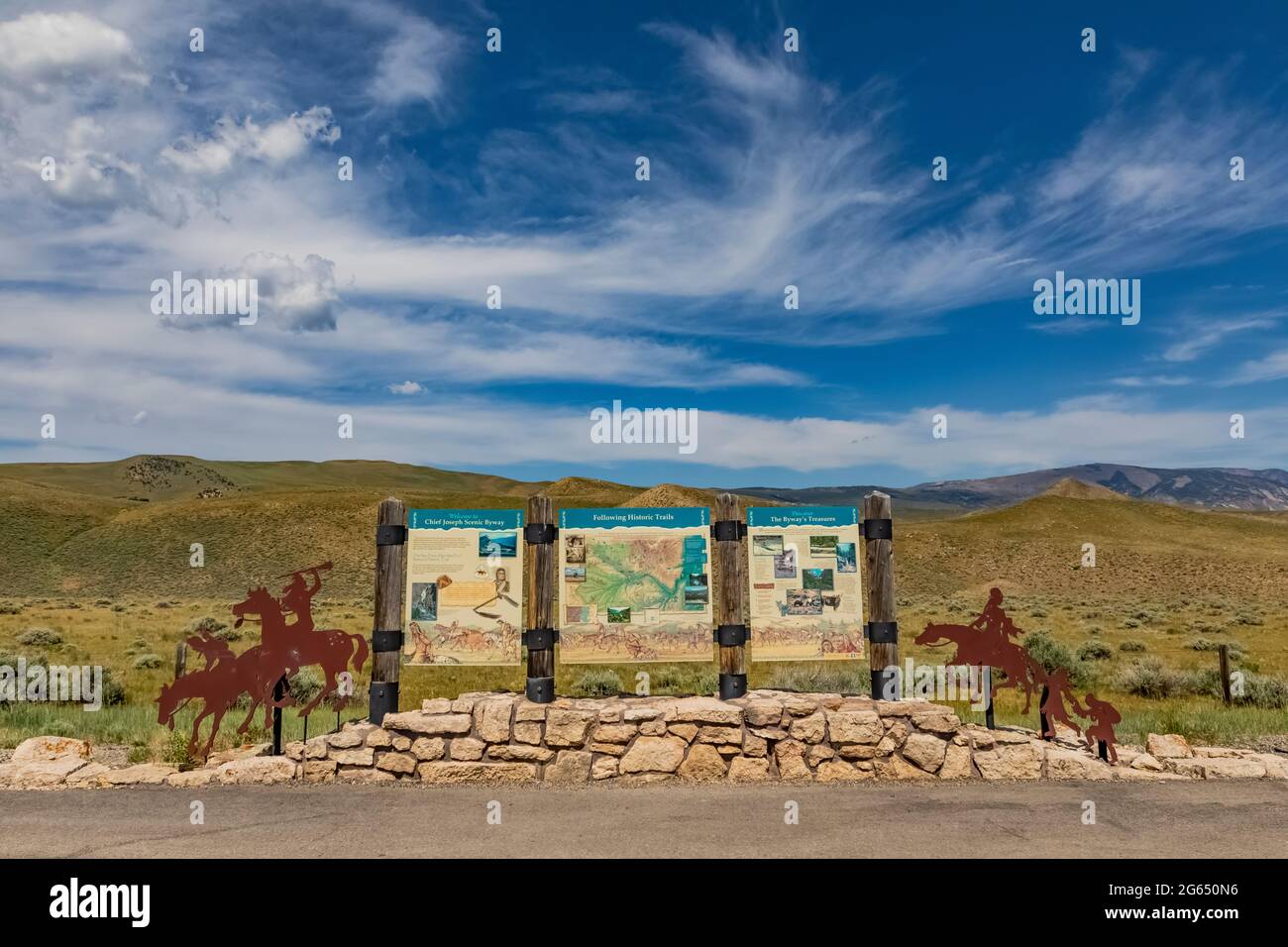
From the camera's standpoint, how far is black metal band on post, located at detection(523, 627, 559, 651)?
31.2 ft

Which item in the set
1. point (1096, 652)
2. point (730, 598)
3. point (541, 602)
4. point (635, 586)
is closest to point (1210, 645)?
point (1096, 652)

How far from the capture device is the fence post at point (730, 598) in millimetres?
9492

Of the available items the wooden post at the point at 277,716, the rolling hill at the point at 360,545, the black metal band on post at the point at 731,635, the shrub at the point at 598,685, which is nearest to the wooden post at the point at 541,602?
the black metal band on post at the point at 731,635

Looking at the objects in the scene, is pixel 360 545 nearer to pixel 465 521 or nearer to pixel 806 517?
pixel 465 521

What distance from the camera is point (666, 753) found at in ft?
29.5

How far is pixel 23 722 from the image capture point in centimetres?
1283

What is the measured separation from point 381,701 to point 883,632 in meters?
5.71

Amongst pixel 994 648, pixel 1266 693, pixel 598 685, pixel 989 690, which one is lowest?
pixel 1266 693

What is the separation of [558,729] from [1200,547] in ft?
295

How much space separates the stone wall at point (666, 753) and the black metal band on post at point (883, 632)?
0.75m

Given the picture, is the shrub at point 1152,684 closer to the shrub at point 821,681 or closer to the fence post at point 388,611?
the shrub at point 821,681

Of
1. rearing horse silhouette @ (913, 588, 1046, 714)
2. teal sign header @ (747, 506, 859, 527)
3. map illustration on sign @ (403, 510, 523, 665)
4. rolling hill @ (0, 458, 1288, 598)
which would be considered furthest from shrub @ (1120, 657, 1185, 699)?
rolling hill @ (0, 458, 1288, 598)
